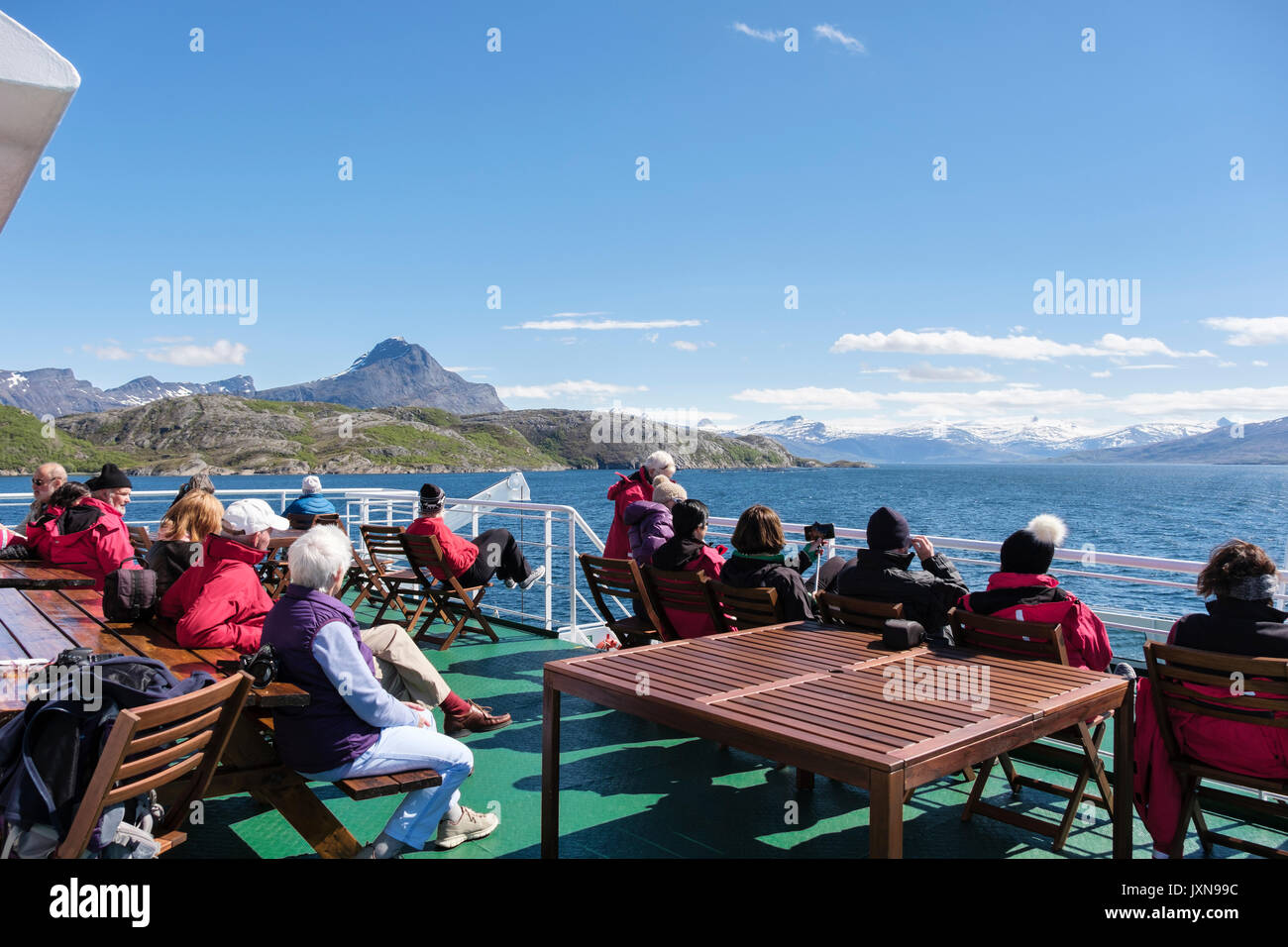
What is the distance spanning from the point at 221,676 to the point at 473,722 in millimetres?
1573

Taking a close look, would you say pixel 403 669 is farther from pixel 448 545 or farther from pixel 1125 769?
pixel 1125 769

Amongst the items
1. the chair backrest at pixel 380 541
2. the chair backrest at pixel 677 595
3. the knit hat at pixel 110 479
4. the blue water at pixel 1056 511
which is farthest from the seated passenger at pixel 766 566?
the blue water at pixel 1056 511

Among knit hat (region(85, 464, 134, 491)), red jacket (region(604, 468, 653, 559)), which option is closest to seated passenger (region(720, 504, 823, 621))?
red jacket (region(604, 468, 653, 559))

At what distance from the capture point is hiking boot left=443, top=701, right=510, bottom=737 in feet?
13.4

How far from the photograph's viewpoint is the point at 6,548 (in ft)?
17.9

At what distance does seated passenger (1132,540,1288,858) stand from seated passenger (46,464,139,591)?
17.0ft

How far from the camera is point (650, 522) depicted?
529cm

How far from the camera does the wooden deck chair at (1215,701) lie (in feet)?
8.23

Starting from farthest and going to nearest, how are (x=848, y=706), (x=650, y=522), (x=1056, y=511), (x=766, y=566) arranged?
(x=1056, y=511) < (x=650, y=522) < (x=766, y=566) < (x=848, y=706)

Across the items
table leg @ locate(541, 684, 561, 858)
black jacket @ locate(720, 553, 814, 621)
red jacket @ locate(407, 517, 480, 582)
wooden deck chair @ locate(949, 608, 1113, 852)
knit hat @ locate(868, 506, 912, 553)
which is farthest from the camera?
red jacket @ locate(407, 517, 480, 582)

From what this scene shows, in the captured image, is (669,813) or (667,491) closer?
(669,813)

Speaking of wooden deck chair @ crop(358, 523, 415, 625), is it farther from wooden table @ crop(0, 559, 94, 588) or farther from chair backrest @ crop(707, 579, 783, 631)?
chair backrest @ crop(707, 579, 783, 631)

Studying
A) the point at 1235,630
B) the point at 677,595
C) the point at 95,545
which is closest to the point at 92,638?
the point at 95,545

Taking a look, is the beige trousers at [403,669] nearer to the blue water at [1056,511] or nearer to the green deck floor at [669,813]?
the green deck floor at [669,813]
